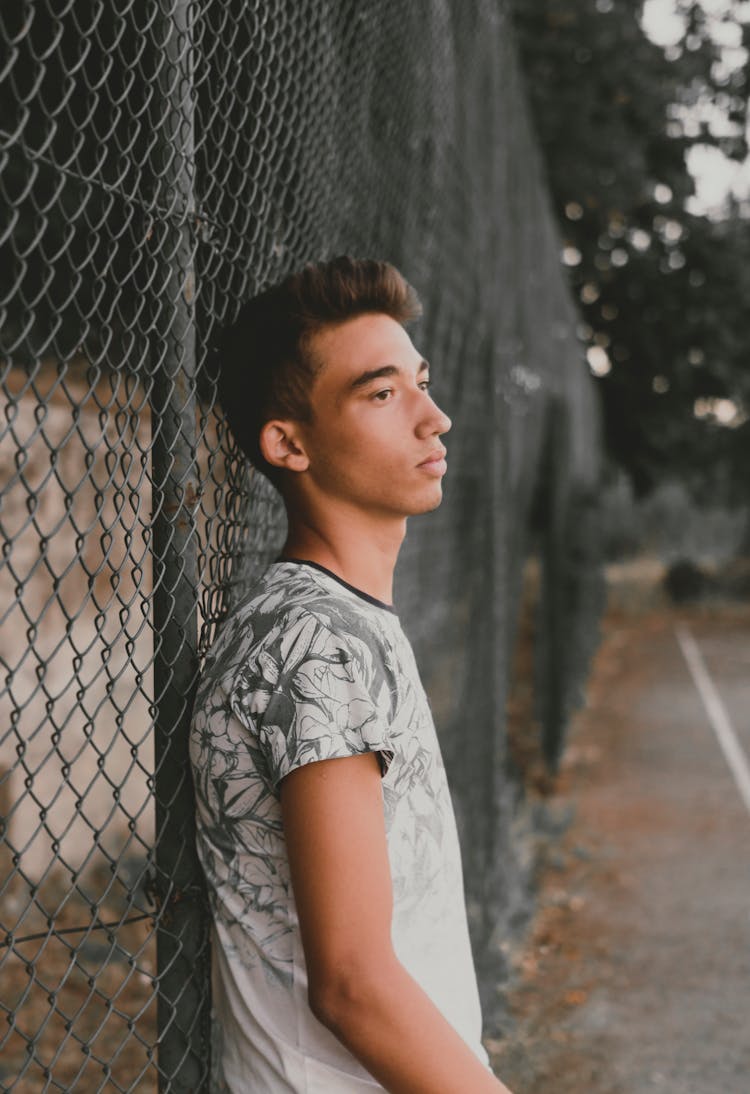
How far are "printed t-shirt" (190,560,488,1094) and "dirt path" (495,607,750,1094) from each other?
232 cm

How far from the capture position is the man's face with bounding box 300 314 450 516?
189 centimetres

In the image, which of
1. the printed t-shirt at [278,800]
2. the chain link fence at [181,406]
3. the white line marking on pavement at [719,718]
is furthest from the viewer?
the white line marking on pavement at [719,718]

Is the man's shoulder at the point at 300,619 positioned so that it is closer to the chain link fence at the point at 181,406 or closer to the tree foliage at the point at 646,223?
the chain link fence at the point at 181,406

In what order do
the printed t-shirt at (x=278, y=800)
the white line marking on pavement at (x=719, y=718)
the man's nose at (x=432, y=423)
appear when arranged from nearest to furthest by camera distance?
1. the printed t-shirt at (x=278, y=800)
2. the man's nose at (x=432, y=423)
3. the white line marking on pavement at (x=719, y=718)

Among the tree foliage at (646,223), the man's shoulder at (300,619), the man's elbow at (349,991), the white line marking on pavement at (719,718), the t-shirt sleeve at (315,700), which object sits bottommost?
the man's elbow at (349,991)

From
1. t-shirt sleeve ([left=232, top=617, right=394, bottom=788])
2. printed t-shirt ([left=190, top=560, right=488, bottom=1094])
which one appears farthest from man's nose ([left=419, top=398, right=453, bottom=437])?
t-shirt sleeve ([left=232, top=617, right=394, bottom=788])

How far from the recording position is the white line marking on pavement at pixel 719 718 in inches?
330

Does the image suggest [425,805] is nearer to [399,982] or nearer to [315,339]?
[399,982]

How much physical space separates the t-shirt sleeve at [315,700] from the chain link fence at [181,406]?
9.3 inches

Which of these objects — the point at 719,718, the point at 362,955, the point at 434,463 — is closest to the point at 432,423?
the point at 434,463

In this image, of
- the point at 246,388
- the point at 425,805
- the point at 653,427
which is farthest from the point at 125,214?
the point at 653,427

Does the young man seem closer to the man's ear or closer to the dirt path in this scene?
the man's ear

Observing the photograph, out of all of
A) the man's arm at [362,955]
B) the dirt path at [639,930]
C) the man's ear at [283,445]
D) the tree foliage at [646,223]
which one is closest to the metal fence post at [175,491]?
the man's ear at [283,445]

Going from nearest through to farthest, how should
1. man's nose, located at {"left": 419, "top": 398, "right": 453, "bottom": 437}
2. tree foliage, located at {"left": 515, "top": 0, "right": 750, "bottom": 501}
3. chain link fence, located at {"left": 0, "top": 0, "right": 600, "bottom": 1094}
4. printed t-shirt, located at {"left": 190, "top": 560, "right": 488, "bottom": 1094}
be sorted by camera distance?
printed t-shirt, located at {"left": 190, "top": 560, "right": 488, "bottom": 1094}, chain link fence, located at {"left": 0, "top": 0, "right": 600, "bottom": 1094}, man's nose, located at {"left": 419, "top": 398, "right": 453, "bottom": 437}, tree foliage, located at {"left": 515, "top": 0, "right": 750, "bottom": 501}
